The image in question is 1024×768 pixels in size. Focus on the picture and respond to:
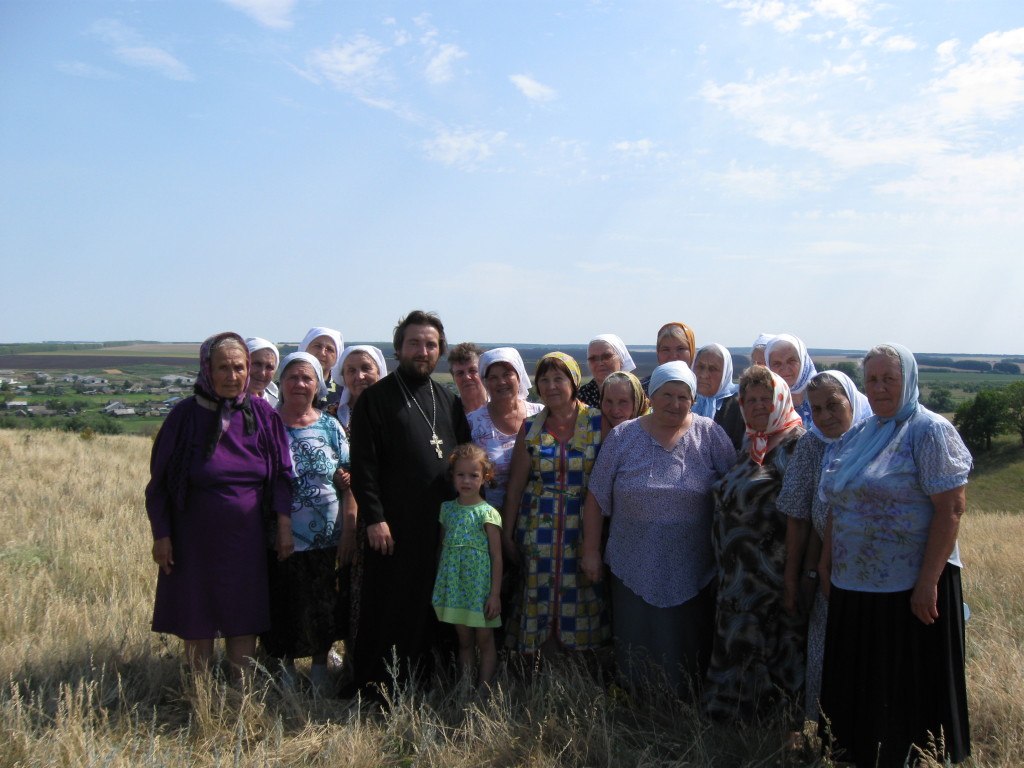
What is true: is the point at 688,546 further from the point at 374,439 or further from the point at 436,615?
the point at 374,439

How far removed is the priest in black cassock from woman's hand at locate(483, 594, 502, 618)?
0.36 metres

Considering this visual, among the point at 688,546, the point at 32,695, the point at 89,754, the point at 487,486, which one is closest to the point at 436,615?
the point at 487,486

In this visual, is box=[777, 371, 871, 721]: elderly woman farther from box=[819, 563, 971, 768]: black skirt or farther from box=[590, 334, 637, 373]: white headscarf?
box=[590, 334, 637, 373]: white headscarf

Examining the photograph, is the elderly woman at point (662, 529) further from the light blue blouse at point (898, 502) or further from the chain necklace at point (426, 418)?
the chain necklace at point (426, 418)

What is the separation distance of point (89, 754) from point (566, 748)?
7.03ft

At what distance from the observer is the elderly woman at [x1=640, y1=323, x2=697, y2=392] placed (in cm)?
544

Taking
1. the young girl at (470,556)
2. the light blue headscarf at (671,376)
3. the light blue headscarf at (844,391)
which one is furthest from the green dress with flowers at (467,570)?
the light blue headscarf at (844,391)

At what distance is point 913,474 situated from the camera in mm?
3068

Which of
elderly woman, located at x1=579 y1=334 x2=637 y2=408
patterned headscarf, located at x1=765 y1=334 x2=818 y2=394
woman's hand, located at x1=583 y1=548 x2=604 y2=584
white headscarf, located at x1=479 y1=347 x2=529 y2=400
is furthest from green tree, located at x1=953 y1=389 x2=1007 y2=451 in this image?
woman's hand, located at x1=583 y1=548 x2=604 y2=584

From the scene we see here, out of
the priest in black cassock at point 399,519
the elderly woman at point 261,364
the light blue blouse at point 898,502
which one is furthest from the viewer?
the elderly woman at point 261,364

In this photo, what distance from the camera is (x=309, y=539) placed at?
4.30 metres

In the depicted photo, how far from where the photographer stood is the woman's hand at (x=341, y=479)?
4.39m

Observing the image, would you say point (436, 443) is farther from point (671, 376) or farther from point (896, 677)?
point (896, 677)

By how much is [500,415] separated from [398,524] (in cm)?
91
